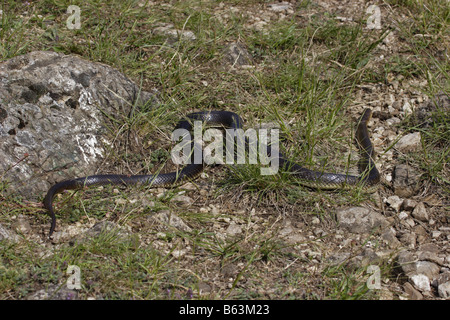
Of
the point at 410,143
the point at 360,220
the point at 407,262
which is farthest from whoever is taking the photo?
the point at 410,143

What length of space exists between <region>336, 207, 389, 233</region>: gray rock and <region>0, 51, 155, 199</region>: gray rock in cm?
254

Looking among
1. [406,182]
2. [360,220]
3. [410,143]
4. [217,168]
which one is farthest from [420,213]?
[217,168]

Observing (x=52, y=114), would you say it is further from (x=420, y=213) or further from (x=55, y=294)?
(x=420, y=213)

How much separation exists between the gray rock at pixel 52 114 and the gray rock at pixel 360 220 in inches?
100

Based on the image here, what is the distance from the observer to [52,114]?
16.1 feet

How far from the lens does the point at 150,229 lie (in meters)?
4.23

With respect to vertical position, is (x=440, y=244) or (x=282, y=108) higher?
(x=282, y=108)

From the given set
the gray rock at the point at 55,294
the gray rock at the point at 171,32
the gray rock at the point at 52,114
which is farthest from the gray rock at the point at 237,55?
the gray rock at the point at 55,294

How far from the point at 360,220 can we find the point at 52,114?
3298 millimetres

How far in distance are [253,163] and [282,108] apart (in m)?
1.39

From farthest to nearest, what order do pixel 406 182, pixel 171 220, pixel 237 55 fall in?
pixel 237 55 → pixel 406 182 → pixel 171 220

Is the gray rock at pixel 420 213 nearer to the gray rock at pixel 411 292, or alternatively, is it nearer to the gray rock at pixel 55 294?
the gray rock at pixel 411 292

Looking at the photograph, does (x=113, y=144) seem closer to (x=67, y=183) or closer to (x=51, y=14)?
(x=67, y=183)

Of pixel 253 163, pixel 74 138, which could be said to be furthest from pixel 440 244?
pixel 74 138
